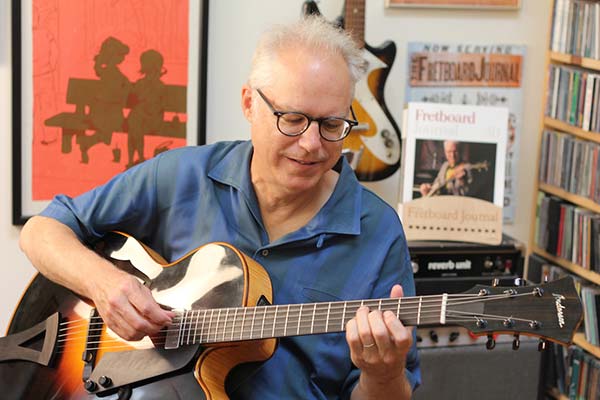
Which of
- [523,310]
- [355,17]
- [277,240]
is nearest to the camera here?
[523,310]

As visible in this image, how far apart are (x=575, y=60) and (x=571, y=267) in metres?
0.63

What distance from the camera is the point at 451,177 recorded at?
2818 millimetres

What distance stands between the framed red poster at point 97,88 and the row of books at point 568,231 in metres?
1.12

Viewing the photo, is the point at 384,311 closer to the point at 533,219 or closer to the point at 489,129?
the point at 489,129

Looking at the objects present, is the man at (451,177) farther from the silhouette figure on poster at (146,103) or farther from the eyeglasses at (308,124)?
the eyeglasses at (308,124)

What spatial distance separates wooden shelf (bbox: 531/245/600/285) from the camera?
113 inches

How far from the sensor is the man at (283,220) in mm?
1610

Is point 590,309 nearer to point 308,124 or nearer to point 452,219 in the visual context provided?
point 452,219

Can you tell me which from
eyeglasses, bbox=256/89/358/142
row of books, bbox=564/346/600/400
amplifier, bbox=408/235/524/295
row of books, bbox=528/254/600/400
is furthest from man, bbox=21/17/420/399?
row of books, bbox=564/346/600/400

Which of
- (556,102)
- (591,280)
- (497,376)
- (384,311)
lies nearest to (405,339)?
(384,311)

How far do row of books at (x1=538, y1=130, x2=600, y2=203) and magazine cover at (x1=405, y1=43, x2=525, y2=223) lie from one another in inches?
4.5

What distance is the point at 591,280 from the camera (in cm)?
288

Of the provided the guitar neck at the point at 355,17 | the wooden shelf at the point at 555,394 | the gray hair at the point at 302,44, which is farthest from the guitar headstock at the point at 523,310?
the wooden shelf at the point at 555,394

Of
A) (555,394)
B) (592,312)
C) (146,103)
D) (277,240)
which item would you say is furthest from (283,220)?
(555,394)
